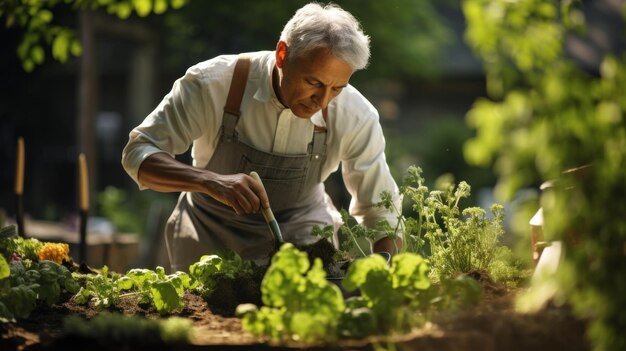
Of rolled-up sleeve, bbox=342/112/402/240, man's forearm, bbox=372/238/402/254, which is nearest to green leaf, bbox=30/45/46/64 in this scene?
rolled-up sleeve, bbox=342/112/402/240

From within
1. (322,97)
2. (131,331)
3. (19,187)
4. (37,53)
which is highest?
(37,53)

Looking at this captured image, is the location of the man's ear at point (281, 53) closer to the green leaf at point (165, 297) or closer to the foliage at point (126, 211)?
the green leaf at point (165, 297)

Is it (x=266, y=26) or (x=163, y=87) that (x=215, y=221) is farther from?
(x=163, y=87)

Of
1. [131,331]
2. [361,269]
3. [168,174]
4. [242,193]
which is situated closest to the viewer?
[131,331]

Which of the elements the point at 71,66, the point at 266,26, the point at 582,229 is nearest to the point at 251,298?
the point at 582,229

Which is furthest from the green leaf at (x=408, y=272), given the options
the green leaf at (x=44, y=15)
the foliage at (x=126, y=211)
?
the foliage at (x=126, y=211)

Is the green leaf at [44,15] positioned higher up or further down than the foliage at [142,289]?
higher up

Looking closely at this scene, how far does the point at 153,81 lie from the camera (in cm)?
1268

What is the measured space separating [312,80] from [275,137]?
1.59 ft

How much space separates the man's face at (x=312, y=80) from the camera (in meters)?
3.08

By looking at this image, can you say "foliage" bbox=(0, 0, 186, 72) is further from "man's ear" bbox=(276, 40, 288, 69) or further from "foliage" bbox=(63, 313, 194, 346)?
"foliage" bbox=(63, 313, 194, 346)

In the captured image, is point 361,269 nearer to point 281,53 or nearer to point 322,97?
point 322,97

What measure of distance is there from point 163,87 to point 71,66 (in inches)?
61.7

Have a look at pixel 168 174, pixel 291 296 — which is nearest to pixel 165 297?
pixel 168 174
